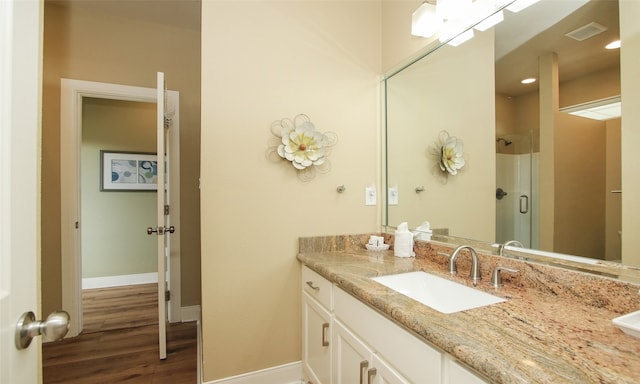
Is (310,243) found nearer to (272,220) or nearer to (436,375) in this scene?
(272,220)

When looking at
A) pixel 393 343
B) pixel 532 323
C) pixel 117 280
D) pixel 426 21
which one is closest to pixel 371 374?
pixel 393 343

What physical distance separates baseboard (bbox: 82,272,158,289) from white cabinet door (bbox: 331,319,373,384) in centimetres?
344

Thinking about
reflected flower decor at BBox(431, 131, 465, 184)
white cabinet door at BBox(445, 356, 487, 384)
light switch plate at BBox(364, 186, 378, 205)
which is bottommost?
white cabinet door at BBox(445, 356, 487, 384)

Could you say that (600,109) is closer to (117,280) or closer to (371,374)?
(371,374)

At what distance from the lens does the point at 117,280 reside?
375 cm

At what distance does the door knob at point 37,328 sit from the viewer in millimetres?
511

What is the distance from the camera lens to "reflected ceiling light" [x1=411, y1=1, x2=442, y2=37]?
1.54 m

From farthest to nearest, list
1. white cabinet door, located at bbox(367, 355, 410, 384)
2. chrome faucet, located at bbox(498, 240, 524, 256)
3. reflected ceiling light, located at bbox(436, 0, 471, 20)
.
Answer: reflected ceiling light, located at bbox(436, 0, 471, 20), chrome faucet, located at bbox(498, 240, 524, 256), white cabinet door, located at bbox(367, 355, 410, 384)

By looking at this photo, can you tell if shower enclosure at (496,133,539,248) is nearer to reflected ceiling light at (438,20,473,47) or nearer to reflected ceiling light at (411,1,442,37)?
reflected ceiling light at (438,20,473,47)

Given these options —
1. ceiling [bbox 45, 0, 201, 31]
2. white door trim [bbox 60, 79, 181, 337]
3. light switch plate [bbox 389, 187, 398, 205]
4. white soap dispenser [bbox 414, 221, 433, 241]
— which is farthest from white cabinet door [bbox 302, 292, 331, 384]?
ceiling [bbox 45, 0, 201, 31]

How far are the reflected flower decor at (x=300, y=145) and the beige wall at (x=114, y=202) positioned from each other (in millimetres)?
2919

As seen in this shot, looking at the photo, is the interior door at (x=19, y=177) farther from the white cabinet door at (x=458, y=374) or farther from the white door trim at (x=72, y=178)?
the white door trim at (x=72, y=178)

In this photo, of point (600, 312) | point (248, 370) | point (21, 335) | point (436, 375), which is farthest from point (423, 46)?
point (248, 370)

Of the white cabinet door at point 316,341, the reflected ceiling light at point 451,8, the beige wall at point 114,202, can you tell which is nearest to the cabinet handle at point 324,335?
the white cabinet door at point 316,341
